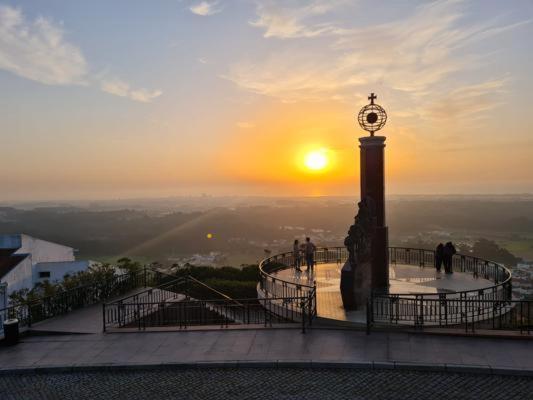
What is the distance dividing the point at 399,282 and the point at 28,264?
26.2 metres

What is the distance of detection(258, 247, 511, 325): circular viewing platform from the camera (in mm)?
14113

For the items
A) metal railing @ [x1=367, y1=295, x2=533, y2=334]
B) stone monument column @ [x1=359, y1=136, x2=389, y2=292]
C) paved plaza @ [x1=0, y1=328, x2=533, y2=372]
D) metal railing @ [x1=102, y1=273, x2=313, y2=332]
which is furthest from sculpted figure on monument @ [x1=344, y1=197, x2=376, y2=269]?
paved plaza @ [x1=0, y1=328, x2=533, y2=372]

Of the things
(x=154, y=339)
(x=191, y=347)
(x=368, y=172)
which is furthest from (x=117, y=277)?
(x=368, y=172)

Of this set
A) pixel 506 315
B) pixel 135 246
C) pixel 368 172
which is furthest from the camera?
pixel 135 246

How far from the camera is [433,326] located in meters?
12.7

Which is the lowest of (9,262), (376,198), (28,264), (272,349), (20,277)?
(20,277)

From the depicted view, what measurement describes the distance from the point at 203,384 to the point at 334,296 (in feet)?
28.3

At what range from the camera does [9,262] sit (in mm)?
29891

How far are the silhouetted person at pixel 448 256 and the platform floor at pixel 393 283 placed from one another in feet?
0.98

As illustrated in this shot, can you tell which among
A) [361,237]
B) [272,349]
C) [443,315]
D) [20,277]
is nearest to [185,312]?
[272,349]

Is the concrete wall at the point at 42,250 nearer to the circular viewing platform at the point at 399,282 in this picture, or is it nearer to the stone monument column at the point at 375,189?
the circular viewing platform at the point at 399,282

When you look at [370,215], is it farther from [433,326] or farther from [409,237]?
[409,237]

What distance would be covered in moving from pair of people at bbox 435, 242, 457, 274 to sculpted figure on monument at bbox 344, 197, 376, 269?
637cm

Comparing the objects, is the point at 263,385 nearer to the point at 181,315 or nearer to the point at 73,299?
the point at 181,315
